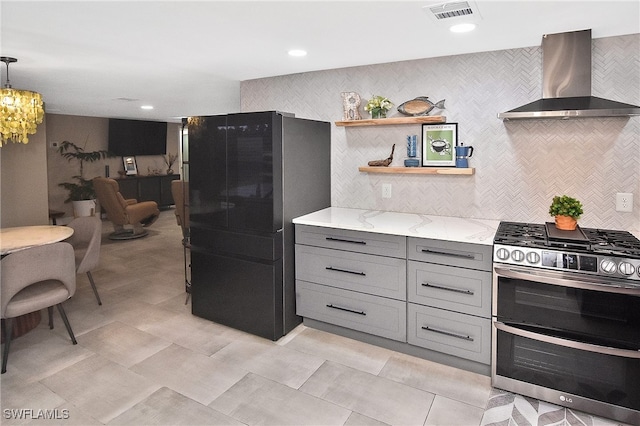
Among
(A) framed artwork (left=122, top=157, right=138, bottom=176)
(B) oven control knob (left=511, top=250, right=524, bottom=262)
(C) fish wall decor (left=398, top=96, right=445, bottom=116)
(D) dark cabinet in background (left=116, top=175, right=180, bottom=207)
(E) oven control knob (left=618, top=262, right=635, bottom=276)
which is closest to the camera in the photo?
(E) oven control knob (left=618, top=262, right=635, bottom=276)

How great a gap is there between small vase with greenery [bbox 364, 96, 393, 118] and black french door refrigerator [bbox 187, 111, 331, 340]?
49 centimetres

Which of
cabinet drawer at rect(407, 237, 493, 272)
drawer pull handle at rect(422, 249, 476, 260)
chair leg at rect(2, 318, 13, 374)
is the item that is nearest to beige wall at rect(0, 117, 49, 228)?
chair leg at rect(2, 318, 13, 374)

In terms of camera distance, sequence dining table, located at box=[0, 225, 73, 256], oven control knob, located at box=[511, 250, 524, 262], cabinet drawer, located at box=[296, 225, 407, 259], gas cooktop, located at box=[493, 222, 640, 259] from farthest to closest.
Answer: dining table, located at box=[0, 225, 73, 256] < cabinet drawer, located at box=[296, 225, 407, 259] < oven control knob, located at box=[511, 250, 524, 262] < gas cooktop, located at box=[493, 222, 640, 259]

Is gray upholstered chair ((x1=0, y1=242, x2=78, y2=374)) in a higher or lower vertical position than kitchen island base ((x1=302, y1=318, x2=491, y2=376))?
higher

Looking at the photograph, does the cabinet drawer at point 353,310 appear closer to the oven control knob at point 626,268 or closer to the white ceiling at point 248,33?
the oven control knob at point 626,268

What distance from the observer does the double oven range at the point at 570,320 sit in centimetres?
216

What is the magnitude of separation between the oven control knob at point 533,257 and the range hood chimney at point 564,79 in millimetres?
894

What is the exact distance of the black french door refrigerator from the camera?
3.09 m

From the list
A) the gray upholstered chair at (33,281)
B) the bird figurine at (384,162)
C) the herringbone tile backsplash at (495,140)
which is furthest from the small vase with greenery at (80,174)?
the bird figurine at (384,162)

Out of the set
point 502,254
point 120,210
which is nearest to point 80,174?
point 120,210

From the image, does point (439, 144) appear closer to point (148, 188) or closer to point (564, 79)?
point (564, 79)

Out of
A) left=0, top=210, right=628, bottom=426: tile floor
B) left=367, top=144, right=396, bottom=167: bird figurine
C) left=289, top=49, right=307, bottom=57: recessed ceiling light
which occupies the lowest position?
left=0, top=210, right=628, bottom=426: tile floor

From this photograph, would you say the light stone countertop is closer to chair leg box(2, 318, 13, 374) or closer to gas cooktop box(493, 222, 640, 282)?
gas cooktop box(493, 222, 640, 282)

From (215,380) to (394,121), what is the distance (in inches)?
91.9
